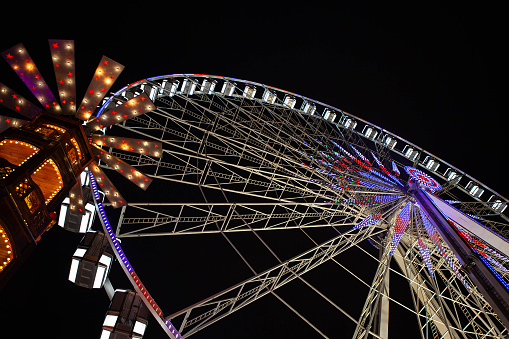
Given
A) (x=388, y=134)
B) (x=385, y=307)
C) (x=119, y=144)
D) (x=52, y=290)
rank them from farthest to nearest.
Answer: (x=388, y=134)
(x=52, y=290)
(x=385, y=307)
(x=119, y=144)

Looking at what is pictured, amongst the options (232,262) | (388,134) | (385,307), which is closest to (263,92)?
(388,134)

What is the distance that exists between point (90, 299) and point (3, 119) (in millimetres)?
11535

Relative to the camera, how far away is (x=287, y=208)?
12797 millimetres

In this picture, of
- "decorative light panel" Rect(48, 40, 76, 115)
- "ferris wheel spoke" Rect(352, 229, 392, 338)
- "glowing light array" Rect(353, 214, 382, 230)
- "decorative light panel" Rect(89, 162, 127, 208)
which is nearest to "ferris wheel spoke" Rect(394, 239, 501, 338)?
"ferris wheel spoke" Rect(352, 229, 392, 338)

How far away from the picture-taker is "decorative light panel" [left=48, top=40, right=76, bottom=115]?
8156 millimetres

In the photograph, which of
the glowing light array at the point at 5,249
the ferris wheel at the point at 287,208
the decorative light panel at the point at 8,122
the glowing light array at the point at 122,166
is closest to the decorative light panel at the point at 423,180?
the ferris wheel at the point at 287,208

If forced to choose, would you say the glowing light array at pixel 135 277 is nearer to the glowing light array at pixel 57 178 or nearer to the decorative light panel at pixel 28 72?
the glowing light array at pixel 57 178

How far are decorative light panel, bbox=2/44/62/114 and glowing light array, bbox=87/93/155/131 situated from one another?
0.83 metres

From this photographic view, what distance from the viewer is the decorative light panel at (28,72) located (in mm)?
8055

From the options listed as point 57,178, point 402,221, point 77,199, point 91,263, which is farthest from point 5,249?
point 402,221

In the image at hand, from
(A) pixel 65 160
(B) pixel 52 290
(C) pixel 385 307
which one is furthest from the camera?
Answer: (B) pixel 52 290

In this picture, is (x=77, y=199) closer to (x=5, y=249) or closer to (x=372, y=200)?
(x=5, y=249)

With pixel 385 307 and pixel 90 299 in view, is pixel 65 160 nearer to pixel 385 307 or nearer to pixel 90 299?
pixel 385 307

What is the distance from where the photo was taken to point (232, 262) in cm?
2436
